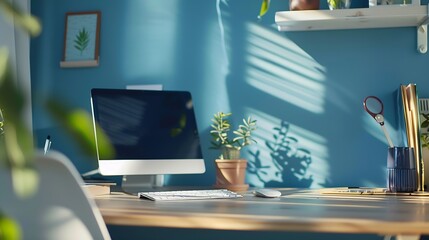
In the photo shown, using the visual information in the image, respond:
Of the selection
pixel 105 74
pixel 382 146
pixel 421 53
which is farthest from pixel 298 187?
pixel 105 74

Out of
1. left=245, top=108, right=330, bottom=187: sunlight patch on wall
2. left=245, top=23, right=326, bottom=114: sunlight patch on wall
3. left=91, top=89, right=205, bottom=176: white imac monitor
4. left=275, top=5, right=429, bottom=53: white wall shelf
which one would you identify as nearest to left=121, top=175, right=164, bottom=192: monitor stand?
left=91, top=89, right=205, bottom=176: white imac monitor

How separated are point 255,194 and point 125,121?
0.55 meters

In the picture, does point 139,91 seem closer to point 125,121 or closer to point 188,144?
point 125,121

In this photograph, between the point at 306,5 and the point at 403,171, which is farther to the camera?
the point at 306,5

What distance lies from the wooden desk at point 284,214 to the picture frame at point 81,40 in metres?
0.85

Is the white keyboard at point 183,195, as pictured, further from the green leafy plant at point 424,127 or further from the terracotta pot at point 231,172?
the green leafy plant at point 424,127

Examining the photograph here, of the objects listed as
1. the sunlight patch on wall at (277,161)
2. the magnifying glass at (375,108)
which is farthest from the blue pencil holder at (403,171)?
the sunlight patch on wall at (277,161)

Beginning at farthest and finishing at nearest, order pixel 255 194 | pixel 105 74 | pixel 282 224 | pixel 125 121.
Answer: pixel 105 74 → pixel 125 121 → pixel 255 194 → pixel 282 224

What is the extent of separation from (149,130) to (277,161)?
20.3 inches

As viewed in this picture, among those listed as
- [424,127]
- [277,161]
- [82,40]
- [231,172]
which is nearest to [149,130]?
[231,172]

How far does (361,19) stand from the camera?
2.00 meters

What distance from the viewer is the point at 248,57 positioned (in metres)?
2.24

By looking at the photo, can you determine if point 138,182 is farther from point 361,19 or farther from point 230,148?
point 361,19

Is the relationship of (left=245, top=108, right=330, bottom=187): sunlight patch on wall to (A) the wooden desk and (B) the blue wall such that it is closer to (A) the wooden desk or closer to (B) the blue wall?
(B) the blue wall
